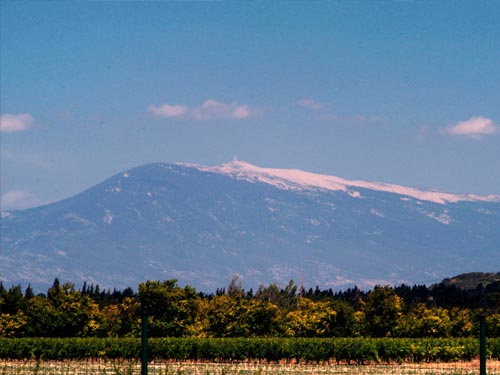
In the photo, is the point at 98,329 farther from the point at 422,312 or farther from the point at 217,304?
the point at 422,312

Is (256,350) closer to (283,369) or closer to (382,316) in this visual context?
(283,369)

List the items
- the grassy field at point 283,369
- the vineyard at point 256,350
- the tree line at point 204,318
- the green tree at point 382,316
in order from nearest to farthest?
the grassy field at point 283,369, the vineyard at point 256,350, the tree line at point 204,318, the green tree at point 382,316

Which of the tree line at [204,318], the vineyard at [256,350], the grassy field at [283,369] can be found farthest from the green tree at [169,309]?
the grassy field at [283,369]

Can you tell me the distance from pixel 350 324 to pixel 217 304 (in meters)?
14.2

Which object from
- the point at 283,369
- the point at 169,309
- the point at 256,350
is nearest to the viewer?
the point at 283,369

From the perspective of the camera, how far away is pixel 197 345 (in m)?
83.0

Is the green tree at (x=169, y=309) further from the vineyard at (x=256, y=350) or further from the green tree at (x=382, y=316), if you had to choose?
the green tree at (x=382, y=316)

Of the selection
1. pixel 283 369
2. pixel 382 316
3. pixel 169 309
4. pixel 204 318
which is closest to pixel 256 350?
pixel 283 369

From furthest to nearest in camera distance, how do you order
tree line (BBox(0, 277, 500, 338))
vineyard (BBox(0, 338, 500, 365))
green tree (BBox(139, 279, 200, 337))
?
tree line (BBox(0, 277, 500, 338)), green tree (BBox(139, 279, 200, 337)), vineyard (BBox(0, 338, 500, 365))

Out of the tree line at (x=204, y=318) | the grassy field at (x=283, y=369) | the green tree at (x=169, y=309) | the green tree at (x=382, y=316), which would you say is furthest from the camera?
the green tree at (x=382, y=316)

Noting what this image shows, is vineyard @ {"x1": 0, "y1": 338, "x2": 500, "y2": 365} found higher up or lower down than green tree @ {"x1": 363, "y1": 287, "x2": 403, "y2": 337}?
lower down

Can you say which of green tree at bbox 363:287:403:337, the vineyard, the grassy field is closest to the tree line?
green tree at bbox 363:287:403:337

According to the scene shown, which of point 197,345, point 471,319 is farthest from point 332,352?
point 471,319

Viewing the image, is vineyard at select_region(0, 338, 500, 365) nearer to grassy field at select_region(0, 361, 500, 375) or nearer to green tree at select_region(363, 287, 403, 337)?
grassy field at select_region(0, 361, 500, 375)
